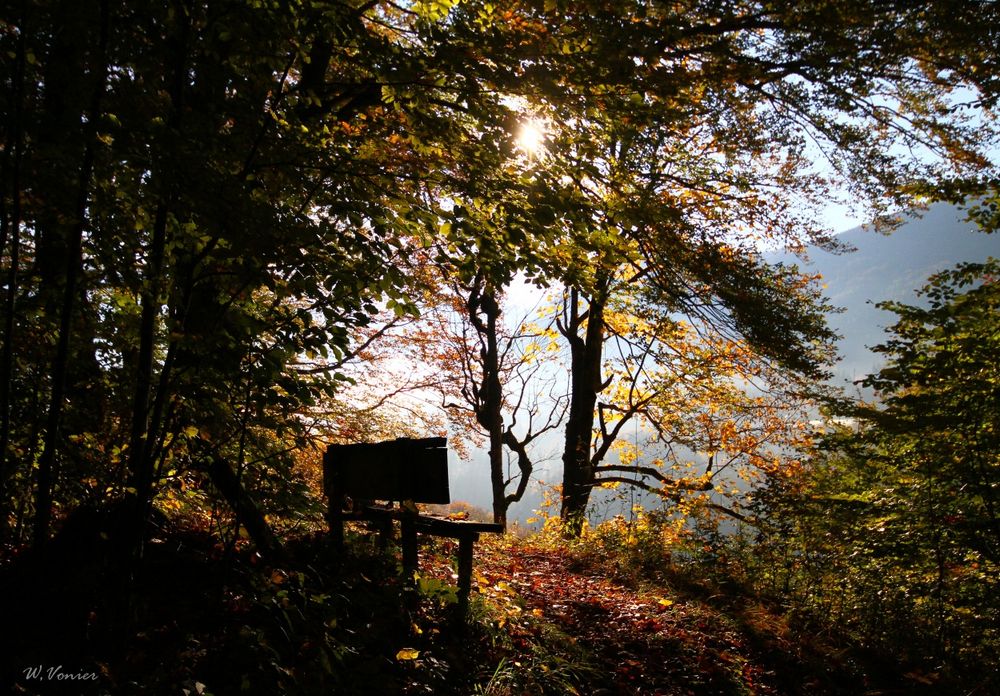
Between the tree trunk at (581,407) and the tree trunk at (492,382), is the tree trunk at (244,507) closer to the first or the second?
the tree trunk at (581,407)

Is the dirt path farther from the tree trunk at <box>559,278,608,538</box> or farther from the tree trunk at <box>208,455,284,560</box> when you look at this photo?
the tree trunk at <box>559,278,608,538</box>

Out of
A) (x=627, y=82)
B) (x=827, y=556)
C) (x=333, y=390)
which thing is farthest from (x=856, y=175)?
(x=333, y=390)

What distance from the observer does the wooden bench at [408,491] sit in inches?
182

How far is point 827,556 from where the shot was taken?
21.8ft

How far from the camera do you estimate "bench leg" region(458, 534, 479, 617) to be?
4.60 m

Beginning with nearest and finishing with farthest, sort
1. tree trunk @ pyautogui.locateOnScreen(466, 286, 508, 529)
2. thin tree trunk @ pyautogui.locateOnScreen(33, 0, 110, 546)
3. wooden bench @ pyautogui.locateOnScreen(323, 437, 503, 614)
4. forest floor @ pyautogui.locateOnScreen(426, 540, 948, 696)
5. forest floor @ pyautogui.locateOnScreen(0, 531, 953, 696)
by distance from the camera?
thin tree trunk @ pyautogui.locateOnScreen(33, 0, 110, 546) → forest floor @ pyautogui.locateOnScreen(0, 531, 953, 696) → forest floor @ pyautogui.locateOnScreen(426, 540, 948, 696) → wooden bench @ pyautogui.locateOnScreen(323, 437, 503, 614) → tree trunk @ pyautogui.locateOnScreen(466, 286, 508, 529)

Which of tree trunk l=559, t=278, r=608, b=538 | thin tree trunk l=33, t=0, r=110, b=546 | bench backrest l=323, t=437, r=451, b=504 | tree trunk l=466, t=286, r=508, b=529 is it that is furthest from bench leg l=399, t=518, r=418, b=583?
tree trunk l=466, t=286, r=508, b=529

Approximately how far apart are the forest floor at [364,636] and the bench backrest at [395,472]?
594 mm

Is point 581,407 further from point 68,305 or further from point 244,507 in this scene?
point 68,305

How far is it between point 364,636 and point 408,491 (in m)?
1.18

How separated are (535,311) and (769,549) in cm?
Result: 981

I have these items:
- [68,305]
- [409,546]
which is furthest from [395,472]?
[68,305]

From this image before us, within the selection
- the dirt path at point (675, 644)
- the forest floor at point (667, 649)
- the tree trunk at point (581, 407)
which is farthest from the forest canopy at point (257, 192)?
the tree trunk at point (581, 407)

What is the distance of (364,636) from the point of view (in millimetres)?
3824
